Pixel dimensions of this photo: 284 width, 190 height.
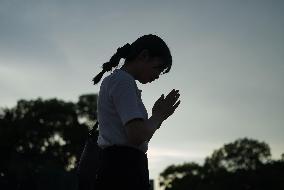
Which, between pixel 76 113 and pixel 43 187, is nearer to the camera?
pixel 43 187

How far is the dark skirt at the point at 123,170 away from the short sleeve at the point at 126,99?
24 centimetres

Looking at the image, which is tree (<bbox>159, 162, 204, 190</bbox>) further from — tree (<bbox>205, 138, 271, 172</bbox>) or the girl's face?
the girl's face

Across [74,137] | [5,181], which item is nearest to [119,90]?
[5,181]

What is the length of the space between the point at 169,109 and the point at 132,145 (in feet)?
1.46

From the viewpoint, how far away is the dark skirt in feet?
8.86

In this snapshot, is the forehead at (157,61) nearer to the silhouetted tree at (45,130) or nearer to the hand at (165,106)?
the hand at (165,106)

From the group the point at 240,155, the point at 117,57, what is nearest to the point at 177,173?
the point at 240,155

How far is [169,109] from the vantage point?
9.82 ft

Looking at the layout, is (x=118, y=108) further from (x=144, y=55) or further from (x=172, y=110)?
(x=144, y=55)

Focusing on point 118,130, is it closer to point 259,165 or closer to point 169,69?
point 169,69

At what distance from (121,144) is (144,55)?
0.80m

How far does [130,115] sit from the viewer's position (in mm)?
2693

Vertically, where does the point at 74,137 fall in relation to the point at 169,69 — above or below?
above

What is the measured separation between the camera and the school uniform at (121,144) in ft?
8.89
